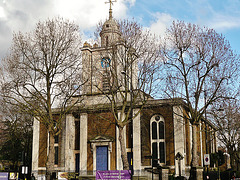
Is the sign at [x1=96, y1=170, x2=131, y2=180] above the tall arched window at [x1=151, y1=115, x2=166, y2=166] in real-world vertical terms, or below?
below

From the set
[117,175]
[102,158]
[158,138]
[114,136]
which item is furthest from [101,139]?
[117,175]

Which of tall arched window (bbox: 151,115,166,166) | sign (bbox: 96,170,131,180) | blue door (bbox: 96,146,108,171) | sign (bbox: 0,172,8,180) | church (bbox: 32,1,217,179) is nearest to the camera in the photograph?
sign (bbox: 0,172,8,180)

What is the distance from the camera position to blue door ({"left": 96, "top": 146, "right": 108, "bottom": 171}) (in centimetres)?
3356

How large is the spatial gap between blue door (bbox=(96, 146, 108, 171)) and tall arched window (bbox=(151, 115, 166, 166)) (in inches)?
210

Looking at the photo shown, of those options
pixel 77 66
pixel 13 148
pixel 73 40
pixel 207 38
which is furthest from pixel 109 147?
pixel 13 148

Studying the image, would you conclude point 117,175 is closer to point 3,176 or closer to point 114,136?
point 3,176

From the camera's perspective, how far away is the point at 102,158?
33781mm

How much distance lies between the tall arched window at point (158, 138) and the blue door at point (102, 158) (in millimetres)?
5325

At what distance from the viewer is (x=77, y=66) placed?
2808 cm

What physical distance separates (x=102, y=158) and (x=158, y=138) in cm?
662

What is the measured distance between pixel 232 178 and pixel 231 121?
7.49 meters

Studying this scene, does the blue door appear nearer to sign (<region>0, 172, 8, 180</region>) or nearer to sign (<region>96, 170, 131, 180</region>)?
Result: sign (<region>96, 170, 131, 180</region>)

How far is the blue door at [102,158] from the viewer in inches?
1321

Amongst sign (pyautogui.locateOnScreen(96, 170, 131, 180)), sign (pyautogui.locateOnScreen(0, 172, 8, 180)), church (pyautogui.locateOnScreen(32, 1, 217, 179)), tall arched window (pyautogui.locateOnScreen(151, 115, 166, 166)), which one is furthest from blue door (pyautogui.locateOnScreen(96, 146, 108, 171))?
sign (pyautogui.locateOnScreen(0, 172, 8, 180))
